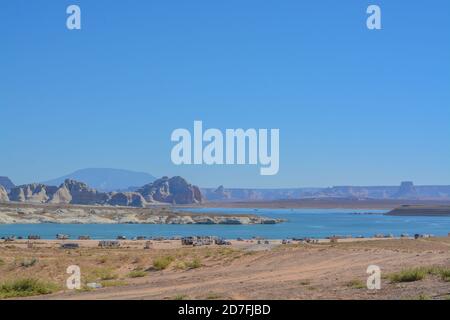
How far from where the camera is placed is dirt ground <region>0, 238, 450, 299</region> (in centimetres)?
1736

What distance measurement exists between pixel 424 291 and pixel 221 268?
48.5 feet

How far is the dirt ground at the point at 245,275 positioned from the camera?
57.0 ft

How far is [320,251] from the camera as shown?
117 ft

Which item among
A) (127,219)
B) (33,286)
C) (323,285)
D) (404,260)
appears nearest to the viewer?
(323,285)

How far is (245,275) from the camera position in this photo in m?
25.3

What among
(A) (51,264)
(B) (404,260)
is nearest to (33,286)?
(A) (51,264)

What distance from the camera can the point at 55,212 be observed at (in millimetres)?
153125
